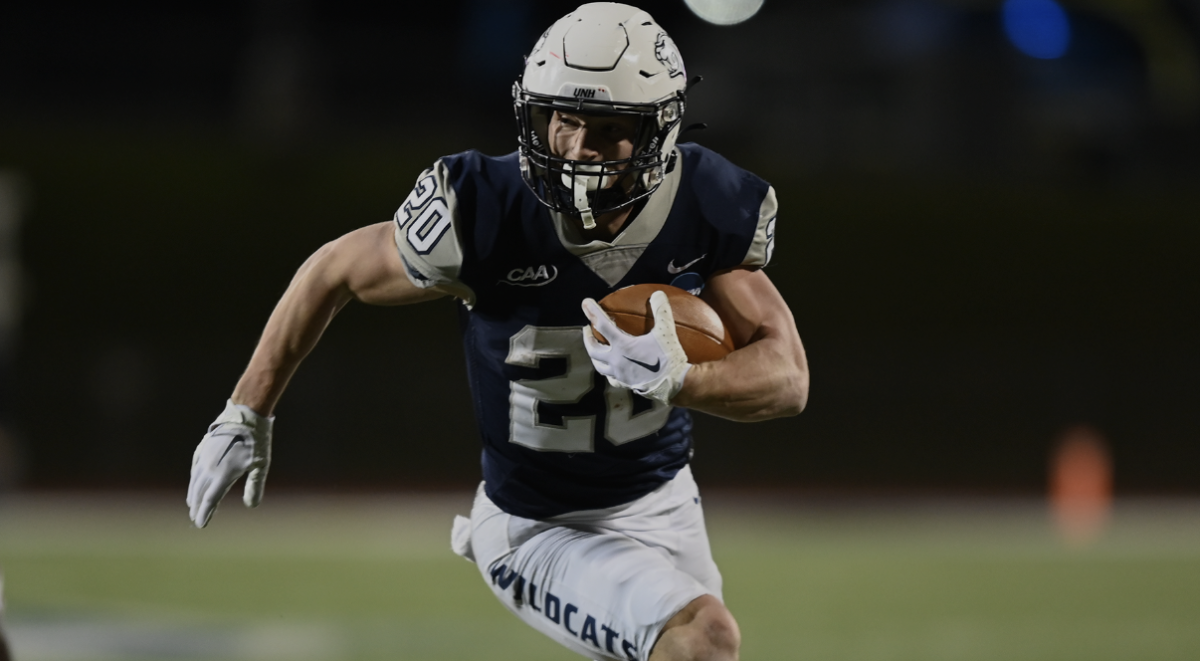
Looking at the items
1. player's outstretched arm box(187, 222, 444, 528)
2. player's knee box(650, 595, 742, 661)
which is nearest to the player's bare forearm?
player's outstretched arm box(187, 222, 444, 528)

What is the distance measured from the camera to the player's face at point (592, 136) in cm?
285

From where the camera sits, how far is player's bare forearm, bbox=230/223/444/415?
299cm

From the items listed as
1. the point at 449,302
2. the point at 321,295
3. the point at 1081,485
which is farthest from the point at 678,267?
the point at 449,302

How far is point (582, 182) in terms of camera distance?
280 centimetres

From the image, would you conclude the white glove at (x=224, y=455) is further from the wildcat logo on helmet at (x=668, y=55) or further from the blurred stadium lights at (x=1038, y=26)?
the blurred stadium lights at (x=1038, y=26)

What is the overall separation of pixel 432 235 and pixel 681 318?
0.54 meters

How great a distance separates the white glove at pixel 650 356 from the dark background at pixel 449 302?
976cm

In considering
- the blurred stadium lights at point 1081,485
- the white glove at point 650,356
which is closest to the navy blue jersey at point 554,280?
the white glove at point 650,356

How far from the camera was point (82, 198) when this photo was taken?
1285 centimetres

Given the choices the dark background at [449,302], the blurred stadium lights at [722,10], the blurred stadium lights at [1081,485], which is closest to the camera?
the blurred stadium lights at [1081,485]

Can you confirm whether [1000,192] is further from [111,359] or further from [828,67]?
[111,359]

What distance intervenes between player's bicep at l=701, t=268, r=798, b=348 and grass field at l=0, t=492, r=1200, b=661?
2.86 meters

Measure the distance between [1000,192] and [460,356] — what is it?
223 inches

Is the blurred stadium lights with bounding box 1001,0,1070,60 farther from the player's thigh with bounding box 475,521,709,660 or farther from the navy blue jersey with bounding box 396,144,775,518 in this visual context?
the player's thigh with bounding box 475,521,709,660
